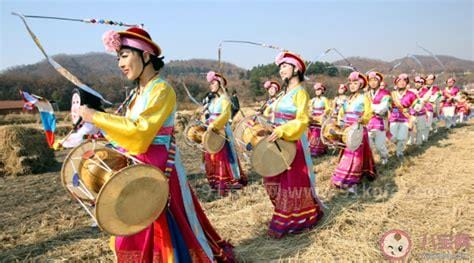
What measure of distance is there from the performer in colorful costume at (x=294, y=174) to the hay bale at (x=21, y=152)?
7453mm

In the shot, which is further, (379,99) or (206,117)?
(379,99)

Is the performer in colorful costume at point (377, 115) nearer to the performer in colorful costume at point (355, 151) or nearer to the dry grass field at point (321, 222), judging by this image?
the dry grass field at point (321, 222)

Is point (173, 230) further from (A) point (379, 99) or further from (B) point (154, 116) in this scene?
(A) point (379, 99)

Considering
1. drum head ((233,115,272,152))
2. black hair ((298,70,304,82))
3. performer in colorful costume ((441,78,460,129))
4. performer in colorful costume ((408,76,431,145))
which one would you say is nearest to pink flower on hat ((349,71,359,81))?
black hair ((298,70,304,82))

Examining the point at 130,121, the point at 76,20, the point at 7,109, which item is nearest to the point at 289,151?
the point at 130,121

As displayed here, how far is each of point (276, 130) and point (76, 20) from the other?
92.4 inches

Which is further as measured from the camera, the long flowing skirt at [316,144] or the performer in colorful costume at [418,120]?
the performer in colorful costume at [418,120]

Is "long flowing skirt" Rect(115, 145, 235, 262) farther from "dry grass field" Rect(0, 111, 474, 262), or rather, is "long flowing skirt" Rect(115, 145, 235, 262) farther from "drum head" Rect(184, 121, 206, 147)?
"drum head" Rect(184, 121, 206, 147)

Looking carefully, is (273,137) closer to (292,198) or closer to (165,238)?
(292,198)

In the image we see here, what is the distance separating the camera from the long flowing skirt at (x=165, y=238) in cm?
295

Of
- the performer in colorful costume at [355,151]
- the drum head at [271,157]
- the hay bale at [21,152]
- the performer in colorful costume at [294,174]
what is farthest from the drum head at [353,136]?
the hay bale at [21,152]

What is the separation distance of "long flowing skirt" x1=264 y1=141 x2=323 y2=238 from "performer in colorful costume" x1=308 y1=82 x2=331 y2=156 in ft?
19.7

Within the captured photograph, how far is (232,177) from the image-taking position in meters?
7.20

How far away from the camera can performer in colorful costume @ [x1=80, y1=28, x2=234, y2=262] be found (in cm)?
270
